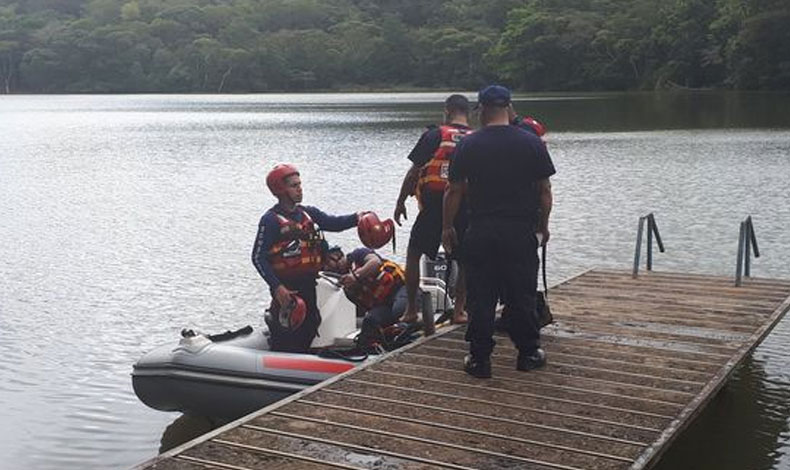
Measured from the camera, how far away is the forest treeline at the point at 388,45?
275ft

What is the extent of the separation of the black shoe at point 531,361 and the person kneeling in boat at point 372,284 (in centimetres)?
137

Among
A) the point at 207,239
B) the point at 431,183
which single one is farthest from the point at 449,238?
the point at 207,239

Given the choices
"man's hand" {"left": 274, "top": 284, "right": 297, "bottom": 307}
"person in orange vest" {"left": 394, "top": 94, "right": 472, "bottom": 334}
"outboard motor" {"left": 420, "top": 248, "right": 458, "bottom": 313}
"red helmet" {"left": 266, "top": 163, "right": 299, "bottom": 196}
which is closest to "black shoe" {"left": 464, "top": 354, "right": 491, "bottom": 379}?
"person in orange vest" {"left": 394, "top": 94, "right": 472, "bottom": 334}

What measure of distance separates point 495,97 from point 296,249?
6.16ft

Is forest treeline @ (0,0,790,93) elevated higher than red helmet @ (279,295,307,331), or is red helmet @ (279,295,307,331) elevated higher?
forest treeline @ (0,0,790,93)

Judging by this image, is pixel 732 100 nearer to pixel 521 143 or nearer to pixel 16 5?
pixel 521 143

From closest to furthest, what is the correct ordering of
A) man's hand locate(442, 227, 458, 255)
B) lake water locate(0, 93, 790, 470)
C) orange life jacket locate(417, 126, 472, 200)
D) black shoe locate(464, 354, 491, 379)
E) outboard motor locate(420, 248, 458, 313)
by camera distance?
black shoe locate(464, 354, 491, 379), man's hand locate(442, 227, 458, 255), orange life jacket locate(417, 126, 472, 200), lake water locate(0, 93, 790, 470), outboard motor locate(420, 248, 458, 313)

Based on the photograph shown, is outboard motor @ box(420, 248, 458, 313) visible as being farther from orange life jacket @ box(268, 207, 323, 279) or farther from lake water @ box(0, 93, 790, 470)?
lake water @ box(0, 93, 790, 470)

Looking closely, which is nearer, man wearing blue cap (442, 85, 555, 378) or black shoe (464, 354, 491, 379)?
man wearing blue cap (442, 85, 555, 378)

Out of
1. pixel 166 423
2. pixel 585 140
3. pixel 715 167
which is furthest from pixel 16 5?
pixel 166 423

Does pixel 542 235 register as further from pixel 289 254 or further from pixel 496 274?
pixel 289 254

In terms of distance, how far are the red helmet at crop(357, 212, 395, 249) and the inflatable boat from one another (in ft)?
1.48

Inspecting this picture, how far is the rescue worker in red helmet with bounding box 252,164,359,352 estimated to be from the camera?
7309mm

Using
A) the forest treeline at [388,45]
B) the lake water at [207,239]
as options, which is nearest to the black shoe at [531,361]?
the lake water at [207,239]
